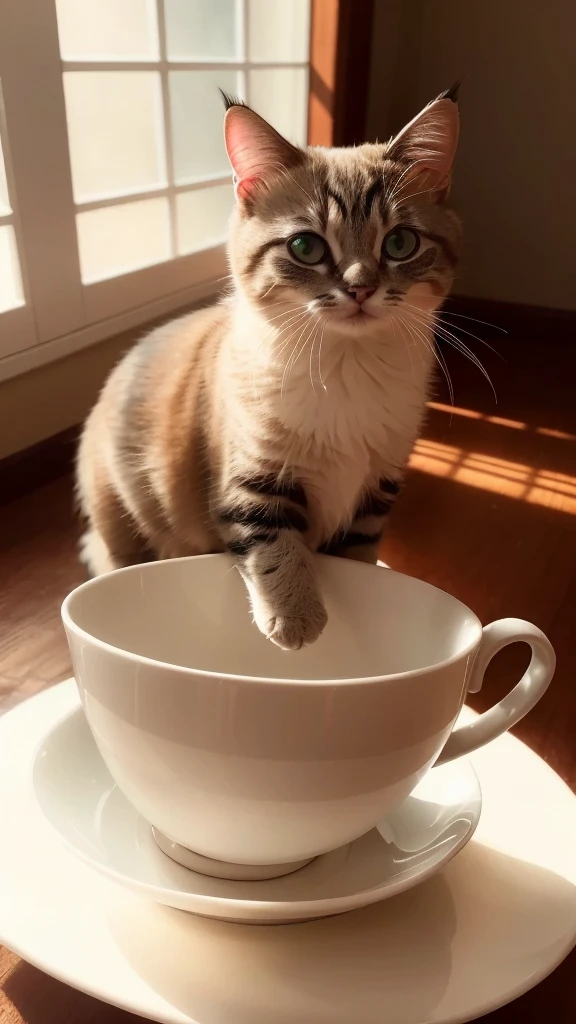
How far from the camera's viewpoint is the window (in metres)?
1.29

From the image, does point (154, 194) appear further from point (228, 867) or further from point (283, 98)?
point (228, 867)

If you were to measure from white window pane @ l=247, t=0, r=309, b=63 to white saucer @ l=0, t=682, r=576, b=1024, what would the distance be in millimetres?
1988

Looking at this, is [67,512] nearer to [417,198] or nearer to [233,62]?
[417,198]

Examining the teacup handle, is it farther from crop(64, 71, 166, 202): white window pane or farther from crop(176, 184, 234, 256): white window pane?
crop(176, 184, 234, 256): white window pane

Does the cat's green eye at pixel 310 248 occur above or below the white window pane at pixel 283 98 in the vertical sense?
below

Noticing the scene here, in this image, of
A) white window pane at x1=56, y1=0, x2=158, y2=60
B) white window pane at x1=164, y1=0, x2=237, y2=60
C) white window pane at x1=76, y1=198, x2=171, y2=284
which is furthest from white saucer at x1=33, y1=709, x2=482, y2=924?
white window pane at x1=164, y1=0, x2=237, y2=60

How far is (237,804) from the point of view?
42 cm

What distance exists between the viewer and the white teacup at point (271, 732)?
396mm

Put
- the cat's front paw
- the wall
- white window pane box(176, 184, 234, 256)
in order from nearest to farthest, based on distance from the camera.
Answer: the cat's front paw < white window pane box(176, 184, 234, 256) < the wall

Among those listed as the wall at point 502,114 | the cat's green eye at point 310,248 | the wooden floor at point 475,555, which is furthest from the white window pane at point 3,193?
the wall at point 502,114

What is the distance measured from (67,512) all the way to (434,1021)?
2.93 feet

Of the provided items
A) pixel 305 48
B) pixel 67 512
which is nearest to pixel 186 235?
pixel 305 48

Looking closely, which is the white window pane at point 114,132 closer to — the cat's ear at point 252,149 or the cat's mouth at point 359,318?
the cat's ear at point 252,149

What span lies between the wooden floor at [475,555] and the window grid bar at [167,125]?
0.69m
